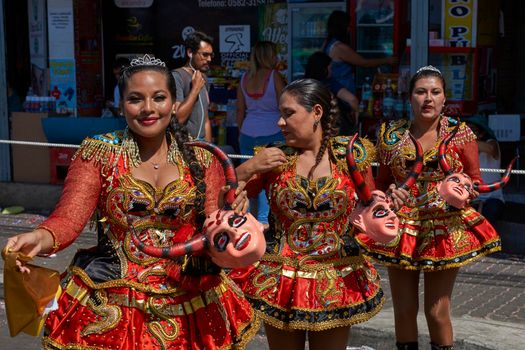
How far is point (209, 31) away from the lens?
12094 millimetres

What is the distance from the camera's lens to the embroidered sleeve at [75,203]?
12.9 ft

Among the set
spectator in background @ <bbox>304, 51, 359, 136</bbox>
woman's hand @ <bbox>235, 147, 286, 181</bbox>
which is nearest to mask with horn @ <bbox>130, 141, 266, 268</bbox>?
woman's hand @ <bbox>235, 147, 286, 181</bbox>

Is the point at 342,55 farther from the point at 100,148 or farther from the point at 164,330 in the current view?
the point at 164,330

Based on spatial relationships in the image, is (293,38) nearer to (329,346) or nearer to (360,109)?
(360,109)

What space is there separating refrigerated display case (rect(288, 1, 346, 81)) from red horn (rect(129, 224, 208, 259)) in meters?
7.77

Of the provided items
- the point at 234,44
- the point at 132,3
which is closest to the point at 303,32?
the point at 234,44

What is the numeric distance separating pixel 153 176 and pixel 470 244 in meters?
2.40

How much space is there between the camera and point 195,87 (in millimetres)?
8336

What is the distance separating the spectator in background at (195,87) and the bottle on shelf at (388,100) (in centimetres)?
253

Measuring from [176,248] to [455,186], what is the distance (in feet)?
7.00

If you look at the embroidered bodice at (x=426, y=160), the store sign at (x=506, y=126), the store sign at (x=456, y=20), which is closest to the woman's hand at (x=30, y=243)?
the embroidered bodice at (x=426, y=160)

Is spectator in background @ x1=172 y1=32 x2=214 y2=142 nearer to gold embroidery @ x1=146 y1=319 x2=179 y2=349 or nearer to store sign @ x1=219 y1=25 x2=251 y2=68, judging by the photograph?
store sign @ x1=219 y1=25 x2=251 y2=68

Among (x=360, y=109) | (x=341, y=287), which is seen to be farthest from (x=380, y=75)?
(x=341, y=287)

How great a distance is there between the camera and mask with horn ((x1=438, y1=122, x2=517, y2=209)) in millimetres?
5402
